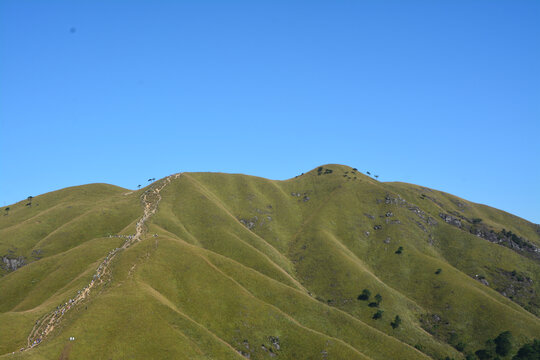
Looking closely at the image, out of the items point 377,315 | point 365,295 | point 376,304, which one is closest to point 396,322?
point 377,315

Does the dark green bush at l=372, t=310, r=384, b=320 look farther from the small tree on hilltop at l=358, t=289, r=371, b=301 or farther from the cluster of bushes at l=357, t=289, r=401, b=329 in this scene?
the small tree on hilltop at l=358, t=289, r=371, b=301

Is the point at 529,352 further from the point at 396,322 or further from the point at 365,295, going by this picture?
the point at 365,295

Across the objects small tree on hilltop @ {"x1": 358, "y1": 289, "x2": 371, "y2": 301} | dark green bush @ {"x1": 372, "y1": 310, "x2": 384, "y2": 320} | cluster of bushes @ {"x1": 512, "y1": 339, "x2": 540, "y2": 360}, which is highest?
small tree on hilltop @ {"x1": 358, "y1": 289, "x2": 371, "y2": 301}

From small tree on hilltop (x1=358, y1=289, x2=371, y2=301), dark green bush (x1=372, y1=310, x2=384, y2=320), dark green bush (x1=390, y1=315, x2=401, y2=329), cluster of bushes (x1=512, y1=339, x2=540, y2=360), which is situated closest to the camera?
cluster of bushes (x1=512, y1=339, x2=540, y2=360)

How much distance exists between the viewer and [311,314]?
153 m

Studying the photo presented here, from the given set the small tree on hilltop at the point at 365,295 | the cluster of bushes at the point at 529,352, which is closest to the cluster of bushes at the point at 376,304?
the small tree on hilltop at the point at 365,295

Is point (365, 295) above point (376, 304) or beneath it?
above

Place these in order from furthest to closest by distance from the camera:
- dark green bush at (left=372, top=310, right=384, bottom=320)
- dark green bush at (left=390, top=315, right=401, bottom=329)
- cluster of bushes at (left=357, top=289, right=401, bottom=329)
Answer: dark green bush at (left=372, top=310, right=384, bottom=320) → cluster of bushes at (left=357, top=289, right=401, bottom=329) → dark green bush at (left=390, top=315, right=401, bottom=329)

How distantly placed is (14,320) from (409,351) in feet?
455

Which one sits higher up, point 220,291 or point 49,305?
point 220,291

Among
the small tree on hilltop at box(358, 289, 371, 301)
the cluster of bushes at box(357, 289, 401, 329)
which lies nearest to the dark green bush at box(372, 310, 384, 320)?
the cluster of bushes at box(357, 289, 401, 329)

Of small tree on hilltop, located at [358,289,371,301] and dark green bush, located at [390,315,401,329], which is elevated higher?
small tree on hilltop, located at [358,289,371,301]

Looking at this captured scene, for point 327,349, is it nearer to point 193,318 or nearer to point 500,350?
point 193,318

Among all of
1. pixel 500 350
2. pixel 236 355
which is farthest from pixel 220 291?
pixel 500 350
